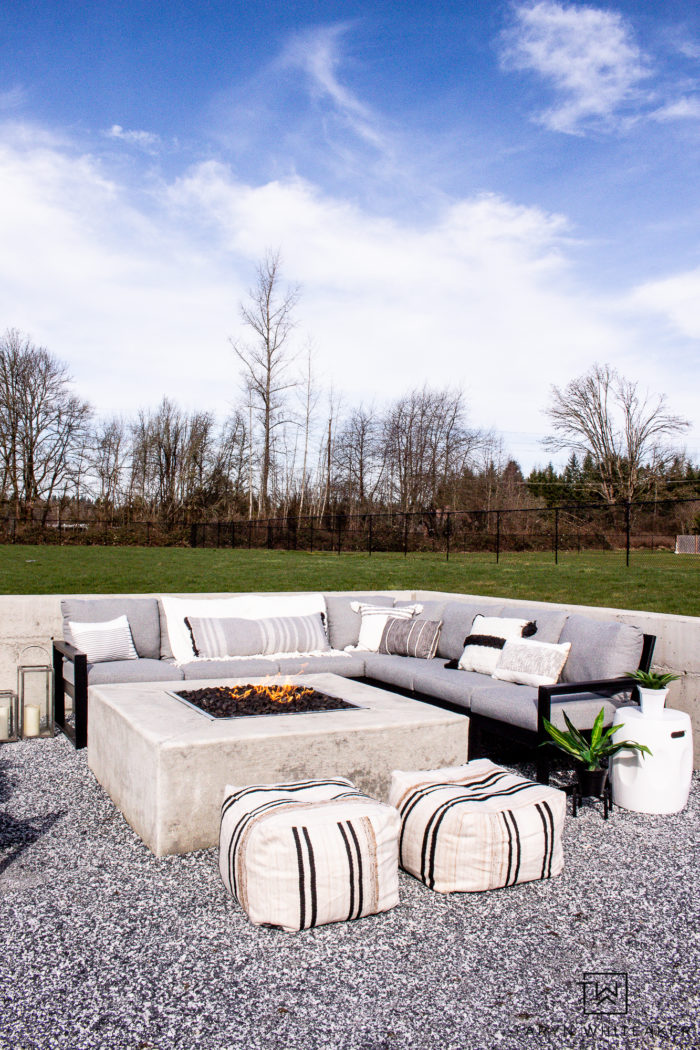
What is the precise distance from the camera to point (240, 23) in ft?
22.3

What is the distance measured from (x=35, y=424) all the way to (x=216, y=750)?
25.4 metres

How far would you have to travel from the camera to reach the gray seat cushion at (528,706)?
12.3 ft

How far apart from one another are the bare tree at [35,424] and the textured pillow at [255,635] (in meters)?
21.8

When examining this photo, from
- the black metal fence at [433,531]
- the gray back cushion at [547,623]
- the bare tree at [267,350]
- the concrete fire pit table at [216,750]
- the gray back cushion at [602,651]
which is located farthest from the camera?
the bare tree at [267,350]

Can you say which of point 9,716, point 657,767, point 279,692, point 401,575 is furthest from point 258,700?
point 401,575

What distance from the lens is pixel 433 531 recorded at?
17953mm

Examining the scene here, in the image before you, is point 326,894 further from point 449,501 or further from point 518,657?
point 449,501

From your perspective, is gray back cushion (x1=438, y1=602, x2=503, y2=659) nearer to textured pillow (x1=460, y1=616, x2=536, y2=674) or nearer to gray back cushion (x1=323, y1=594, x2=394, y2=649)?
textured pillow (x1=460, y1=616, x2=536, y2=674)

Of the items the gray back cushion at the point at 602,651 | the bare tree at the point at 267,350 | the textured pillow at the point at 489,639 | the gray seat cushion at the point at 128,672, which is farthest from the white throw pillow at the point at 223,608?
the bare tree at the point at 267,350

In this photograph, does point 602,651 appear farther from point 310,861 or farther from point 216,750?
point 310,861

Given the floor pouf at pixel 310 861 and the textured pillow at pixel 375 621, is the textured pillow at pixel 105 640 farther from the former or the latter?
the floor pouf at pixel 310 861

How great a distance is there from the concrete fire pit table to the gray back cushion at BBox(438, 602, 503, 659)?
59.6 inches

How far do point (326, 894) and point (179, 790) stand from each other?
856mm

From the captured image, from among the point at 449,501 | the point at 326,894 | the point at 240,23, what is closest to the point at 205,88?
the point at 240,23
